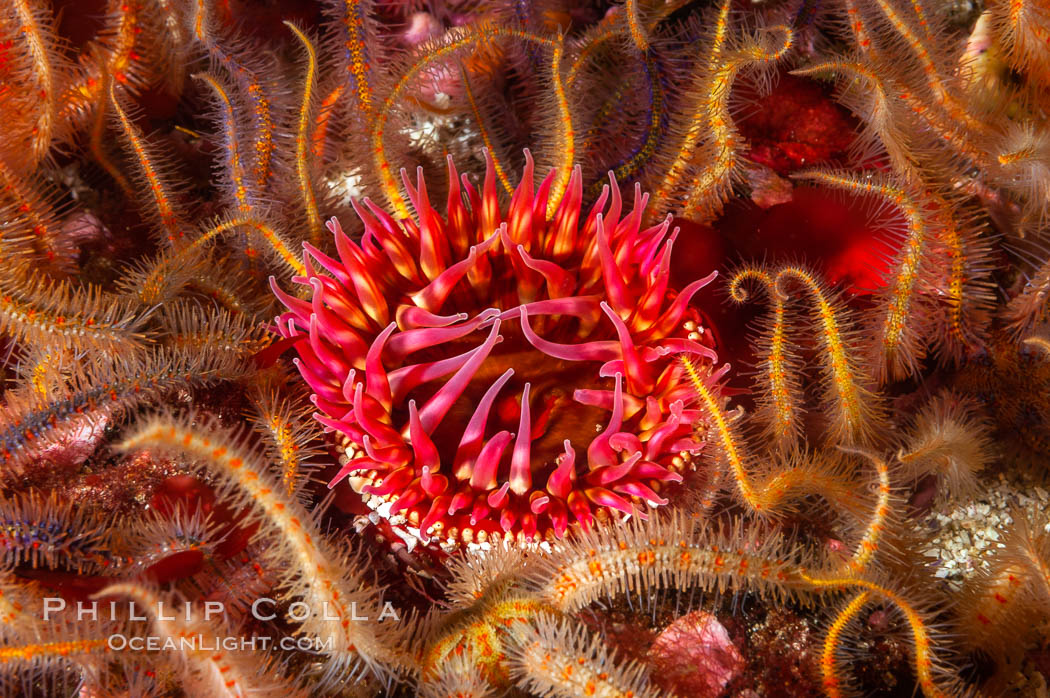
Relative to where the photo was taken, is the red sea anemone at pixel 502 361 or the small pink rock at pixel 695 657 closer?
the small pink rock at pixel 695 657

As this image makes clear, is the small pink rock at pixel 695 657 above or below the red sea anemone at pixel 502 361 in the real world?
below

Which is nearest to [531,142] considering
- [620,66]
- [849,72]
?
[620,66]

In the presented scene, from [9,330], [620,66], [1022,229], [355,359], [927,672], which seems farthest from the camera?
[620,66]

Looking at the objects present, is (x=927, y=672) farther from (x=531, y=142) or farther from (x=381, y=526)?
(x=531, y=142)

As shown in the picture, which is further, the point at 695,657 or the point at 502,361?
the point at 502,361
